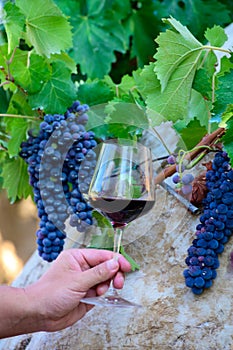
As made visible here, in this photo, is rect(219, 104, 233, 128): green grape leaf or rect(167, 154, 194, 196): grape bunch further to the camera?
A: rect(167, 154, 194, 196): grape bunch

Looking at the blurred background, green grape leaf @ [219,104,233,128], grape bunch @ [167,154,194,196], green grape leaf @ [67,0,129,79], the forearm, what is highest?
green grape leaf @ [219,104,233,128]

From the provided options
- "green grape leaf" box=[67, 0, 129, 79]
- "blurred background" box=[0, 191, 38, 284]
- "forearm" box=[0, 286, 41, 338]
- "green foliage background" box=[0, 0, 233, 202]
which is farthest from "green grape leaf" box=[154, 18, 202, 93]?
"blurred background" box=[0, 191, 38, 284]

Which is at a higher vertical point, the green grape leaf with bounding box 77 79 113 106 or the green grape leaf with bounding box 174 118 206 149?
the green grape leaf with bounding box 77 79 113 106

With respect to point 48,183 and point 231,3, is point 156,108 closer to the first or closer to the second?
point 48,183

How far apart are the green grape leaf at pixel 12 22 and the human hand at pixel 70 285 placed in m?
0.47

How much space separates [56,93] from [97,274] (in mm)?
457

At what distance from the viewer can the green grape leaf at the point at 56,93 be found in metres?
1.16

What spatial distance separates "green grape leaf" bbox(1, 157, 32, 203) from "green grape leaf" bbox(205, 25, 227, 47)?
53 centimetres

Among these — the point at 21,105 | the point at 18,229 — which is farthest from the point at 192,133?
the point at 18,229

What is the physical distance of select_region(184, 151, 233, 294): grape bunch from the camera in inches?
36.4

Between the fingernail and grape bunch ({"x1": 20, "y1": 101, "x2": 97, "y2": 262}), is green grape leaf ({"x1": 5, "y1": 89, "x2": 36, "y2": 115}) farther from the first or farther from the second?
the fingernail

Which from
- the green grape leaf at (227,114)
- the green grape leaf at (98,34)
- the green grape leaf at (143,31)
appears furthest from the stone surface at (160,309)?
the green grape leaf at (143,31)

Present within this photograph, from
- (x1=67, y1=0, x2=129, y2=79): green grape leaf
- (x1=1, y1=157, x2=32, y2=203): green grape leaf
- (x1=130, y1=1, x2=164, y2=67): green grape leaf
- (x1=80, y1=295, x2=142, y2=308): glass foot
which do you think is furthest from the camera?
(x1=130, y1=1, x2=164, y2=67): green grape leaf

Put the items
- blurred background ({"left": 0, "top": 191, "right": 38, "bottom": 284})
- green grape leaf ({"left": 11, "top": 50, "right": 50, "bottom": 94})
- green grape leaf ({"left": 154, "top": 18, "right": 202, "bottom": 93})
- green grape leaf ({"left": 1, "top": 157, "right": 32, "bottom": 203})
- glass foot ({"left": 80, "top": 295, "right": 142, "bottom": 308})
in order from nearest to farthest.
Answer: glass foot ({"left": 80, "top": 295, "right": 142, "bottom": 308}), green grape leaf ({"left": 154, "top": 18, "right": 202, "bottom": 93}), green grape leaf ({"left": 11, "top": 50, "right": 50, "bottom": 94}), green grape leaf ({"left": 1, "top": 157, "right": 32, "bottom": 203}), blurred background ({"left": 0, "top": 191, "right": 38, "bottom": 284})
